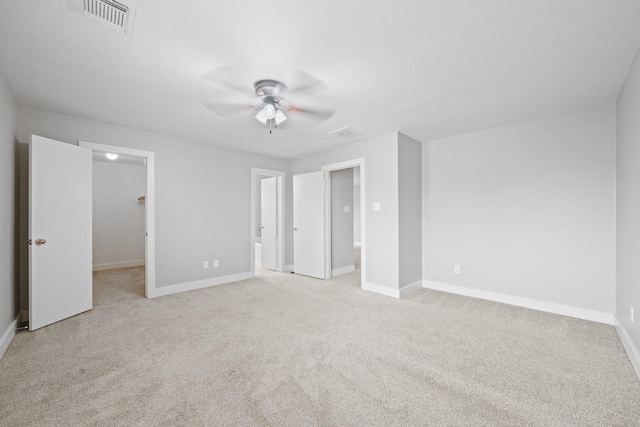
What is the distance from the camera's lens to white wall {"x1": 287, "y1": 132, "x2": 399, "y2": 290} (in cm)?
396

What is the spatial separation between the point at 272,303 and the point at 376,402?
2.17 metres

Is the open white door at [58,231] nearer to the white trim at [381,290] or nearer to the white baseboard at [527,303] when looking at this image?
the white trim at [381,290]

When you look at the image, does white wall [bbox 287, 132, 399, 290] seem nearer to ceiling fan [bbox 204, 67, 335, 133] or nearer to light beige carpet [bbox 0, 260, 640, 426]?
light beige carpet [bbox 0, 260, 640, 426]

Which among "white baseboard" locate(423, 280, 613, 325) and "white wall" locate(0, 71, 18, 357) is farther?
"white baseboard" locate(423, 280, 613, 325)

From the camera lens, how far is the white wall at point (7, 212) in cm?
242

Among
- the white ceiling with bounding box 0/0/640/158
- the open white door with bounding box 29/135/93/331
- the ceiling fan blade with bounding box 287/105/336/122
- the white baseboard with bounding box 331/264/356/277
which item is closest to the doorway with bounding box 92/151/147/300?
the open white door with bounding box 29/135/93/331

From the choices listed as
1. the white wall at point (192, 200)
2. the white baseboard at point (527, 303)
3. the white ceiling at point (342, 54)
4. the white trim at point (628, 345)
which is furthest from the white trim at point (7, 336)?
the white trim at point (628, 345)

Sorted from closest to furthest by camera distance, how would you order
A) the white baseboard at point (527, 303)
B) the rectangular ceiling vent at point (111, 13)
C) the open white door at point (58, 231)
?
1. the rectangular ceiling vent at point (111, 13)
2. the open white door at point (58, 231)
3. the white baseboard at point (527, 303)

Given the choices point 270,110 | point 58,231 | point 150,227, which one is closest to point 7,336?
point 58,231

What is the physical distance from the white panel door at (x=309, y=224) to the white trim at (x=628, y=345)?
A: 12.1 feet

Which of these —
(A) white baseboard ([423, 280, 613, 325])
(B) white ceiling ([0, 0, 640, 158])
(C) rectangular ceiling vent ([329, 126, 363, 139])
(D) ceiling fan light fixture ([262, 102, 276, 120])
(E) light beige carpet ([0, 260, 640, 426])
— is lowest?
(E) light beige carpet ([0, 260, 640, 426])

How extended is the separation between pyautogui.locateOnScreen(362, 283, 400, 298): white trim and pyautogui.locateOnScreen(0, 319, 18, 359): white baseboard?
3.92 m

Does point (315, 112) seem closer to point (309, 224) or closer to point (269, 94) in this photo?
point (269, 94)

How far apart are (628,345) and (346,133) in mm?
3598
